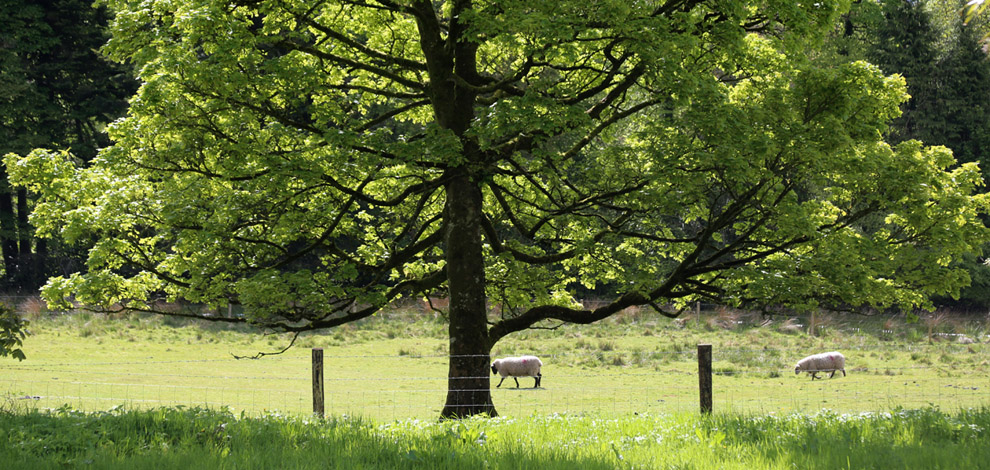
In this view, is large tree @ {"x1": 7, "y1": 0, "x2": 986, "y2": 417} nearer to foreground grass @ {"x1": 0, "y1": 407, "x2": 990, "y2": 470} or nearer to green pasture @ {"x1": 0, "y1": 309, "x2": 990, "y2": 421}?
green pasture @ {"x1": 0, "y1": 309, "x2": 990, "y2": 421}

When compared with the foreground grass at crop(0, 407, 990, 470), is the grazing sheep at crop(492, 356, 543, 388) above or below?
below

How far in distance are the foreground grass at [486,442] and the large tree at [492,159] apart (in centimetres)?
275

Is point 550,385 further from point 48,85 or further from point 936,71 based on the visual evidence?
point 936,71

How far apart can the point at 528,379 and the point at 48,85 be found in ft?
101

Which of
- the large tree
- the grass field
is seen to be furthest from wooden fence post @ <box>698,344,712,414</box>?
the large tree

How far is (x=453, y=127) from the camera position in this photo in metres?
14.5

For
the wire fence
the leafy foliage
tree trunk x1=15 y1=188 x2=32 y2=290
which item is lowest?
the wire fence

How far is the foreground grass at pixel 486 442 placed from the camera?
316 inches

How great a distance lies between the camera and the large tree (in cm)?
1191

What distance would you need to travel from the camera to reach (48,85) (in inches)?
1657

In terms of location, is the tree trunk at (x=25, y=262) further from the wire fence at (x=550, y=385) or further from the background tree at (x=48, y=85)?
the wire fence at (x=550, y=385)

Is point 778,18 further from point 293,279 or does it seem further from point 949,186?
point 293,279

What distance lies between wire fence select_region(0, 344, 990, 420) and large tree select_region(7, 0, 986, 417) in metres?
2.66

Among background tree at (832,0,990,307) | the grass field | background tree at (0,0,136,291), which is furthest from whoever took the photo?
background tree at (832,0,990,307)
